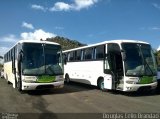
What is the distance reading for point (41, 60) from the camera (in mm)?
17875

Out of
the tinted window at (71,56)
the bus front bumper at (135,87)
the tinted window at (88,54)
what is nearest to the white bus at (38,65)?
the bus front bumper at (135,87)

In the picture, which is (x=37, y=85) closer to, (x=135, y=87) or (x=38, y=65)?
(x=38, y=65)

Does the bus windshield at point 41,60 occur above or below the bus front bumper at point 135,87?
above

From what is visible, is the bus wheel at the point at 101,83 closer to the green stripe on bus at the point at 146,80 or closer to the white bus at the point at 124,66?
the white bus at the point at 124,66

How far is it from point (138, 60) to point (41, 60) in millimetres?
5720

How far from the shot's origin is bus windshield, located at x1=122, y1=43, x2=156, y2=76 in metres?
17.4

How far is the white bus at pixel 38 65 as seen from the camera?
17.4m

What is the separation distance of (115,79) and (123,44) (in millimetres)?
2200

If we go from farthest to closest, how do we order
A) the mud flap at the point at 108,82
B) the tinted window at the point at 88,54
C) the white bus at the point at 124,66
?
the tinted window at the point at 88,54 → the mud flap at the point at 108,82 → the white bus at the point at 124,66

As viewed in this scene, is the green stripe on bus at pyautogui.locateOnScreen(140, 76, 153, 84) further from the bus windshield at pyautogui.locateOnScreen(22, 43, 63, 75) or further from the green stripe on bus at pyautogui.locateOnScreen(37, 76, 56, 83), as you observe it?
the green stripe on bus at pyautogui.locateOnScreen(37, 76, 56, 83)

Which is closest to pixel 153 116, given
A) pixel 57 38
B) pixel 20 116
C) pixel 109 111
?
pixel 109 111

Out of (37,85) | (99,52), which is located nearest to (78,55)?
(99,52)

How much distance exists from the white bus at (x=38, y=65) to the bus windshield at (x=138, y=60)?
4.09 meters

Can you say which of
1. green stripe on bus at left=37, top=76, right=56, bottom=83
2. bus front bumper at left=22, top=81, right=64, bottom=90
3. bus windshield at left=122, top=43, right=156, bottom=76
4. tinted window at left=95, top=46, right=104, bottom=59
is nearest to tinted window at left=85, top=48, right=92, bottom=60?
tinted window at left=95, top=46, right=104, bottom=59
